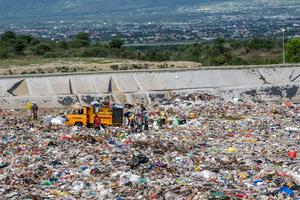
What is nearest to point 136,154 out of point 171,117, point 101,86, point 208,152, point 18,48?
point 208,152

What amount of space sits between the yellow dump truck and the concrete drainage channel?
23.4ft

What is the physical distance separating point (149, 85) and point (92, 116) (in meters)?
10.4

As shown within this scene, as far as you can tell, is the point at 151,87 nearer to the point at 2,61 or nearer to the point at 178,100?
the point at 178,100

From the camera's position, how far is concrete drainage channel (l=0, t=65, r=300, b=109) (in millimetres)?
34312

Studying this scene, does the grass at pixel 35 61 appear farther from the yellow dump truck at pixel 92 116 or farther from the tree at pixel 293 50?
the yellow dump truck at pixel 92 116

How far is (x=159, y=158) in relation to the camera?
19672mm

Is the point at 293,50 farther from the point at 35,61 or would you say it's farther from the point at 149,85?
the point at 35,61

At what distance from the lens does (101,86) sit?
36.0 meters

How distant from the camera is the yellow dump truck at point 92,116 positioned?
26275 mm

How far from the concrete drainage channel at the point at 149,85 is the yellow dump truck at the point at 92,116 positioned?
713 cm

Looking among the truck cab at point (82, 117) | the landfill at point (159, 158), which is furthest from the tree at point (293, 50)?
the truck cab at point (82, 117)

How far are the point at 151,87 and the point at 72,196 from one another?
66.4ft

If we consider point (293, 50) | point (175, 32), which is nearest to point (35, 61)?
point (293, 50)

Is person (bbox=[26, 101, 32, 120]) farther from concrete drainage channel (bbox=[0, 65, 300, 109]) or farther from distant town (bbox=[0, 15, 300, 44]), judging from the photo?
distant town (bbox=[0, 15, 300, 44])
